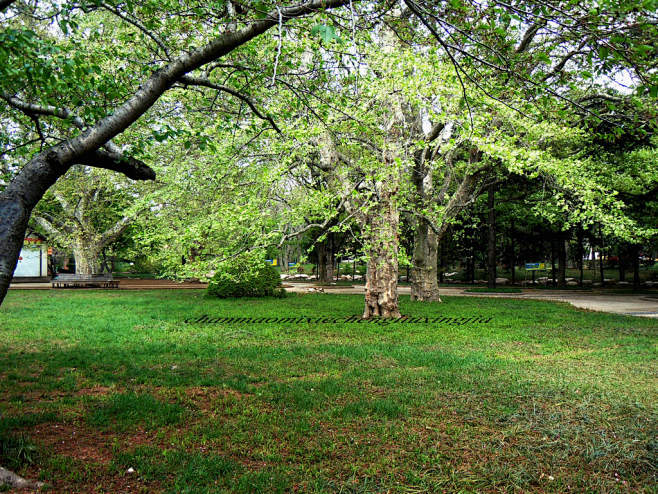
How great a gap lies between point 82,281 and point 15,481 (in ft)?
77.8

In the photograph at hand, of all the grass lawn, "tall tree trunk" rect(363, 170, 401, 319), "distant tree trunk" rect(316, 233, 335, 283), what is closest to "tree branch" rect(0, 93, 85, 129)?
the grass lawn

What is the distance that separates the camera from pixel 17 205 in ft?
12.2

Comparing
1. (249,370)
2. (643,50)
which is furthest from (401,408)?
(643,50)

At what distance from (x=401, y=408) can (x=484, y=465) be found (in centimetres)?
141

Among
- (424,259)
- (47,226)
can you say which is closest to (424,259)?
(424,259)

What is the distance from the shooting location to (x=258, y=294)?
20.4 metres

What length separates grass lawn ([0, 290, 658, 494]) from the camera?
11.7ft

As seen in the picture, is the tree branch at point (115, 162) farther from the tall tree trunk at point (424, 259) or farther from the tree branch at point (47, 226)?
the tree branch at point (47, 226)

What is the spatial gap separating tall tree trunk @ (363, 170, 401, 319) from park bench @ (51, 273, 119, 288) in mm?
17622

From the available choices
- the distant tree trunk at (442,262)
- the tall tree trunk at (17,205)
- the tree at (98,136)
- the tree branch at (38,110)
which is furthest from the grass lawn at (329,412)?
the distant tree trunk at (442,262)

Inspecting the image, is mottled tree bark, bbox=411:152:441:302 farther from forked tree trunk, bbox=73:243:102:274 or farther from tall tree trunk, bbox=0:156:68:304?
forked tree trunk, bbox=73:243:102:274

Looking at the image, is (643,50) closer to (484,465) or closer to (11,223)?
(484,465)

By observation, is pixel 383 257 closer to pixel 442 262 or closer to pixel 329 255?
pixel 329 255

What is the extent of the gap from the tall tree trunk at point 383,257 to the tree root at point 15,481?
9.67 meters
